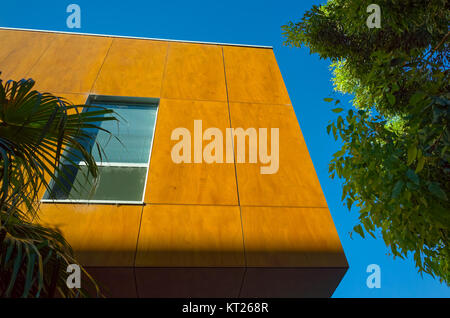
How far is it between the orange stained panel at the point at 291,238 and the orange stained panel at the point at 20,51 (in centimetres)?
430

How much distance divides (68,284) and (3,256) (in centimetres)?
37

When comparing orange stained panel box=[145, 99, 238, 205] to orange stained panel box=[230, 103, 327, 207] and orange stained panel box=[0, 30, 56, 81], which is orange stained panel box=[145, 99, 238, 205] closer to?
orange stained panel box=[230, 103, 327, 207]

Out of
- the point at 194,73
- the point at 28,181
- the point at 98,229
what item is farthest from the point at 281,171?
the point at 28,181

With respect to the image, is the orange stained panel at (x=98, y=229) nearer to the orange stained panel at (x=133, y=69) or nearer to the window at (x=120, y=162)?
the window at (x=120, y=162)

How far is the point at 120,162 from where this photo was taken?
3.49m

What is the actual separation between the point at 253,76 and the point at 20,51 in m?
4.07

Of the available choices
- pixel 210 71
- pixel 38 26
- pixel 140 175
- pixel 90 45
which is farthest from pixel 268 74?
pixel 38 26

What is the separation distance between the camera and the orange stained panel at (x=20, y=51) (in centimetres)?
457

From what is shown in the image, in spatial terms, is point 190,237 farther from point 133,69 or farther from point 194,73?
point 133,69

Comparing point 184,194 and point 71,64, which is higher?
point 71,64

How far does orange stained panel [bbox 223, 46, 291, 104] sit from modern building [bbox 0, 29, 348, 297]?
0.11 feet

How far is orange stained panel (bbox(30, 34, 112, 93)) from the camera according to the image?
175 inches

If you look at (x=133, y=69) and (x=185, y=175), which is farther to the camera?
(x=133, y=69)

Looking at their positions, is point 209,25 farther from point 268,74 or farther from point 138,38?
point 268,74
